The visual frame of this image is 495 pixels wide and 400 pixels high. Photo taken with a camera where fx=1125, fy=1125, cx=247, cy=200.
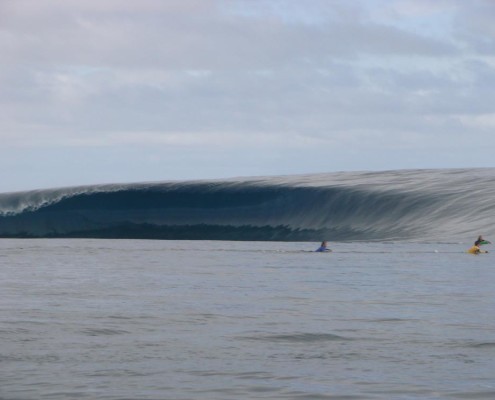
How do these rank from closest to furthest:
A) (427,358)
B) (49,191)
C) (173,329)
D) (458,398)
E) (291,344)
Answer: (458,398)
(427,358)
(291,344)
(173,329)
(49,191)

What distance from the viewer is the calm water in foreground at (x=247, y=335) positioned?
11773 millimetres

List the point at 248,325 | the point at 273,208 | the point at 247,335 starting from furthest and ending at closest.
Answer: the point at 273,208 < the point at 248,325 < the point at 247,335

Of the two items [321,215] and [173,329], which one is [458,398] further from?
[321,215]

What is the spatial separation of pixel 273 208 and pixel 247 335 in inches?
2380

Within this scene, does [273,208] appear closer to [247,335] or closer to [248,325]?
[248,325]

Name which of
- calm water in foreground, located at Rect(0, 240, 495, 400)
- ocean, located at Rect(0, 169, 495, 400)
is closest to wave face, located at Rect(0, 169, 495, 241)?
ocean, located at Rect(0, 169, 495, 400)

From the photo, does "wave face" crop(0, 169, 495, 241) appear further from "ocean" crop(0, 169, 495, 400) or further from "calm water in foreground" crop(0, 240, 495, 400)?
"calm water in foreground" crop(0, 240, 495, 400)

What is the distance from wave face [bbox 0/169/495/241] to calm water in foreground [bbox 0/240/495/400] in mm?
35571

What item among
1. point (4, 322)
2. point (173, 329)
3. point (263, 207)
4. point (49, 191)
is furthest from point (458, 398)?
point (49, 191)

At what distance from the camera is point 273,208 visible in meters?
76.2

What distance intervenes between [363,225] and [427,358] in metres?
54.2

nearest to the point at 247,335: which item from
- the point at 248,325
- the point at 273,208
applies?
the point at 248,325

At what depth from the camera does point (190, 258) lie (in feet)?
130

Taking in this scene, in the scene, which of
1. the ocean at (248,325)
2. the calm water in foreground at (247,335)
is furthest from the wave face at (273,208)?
the calm water in foreground at (247,335)
